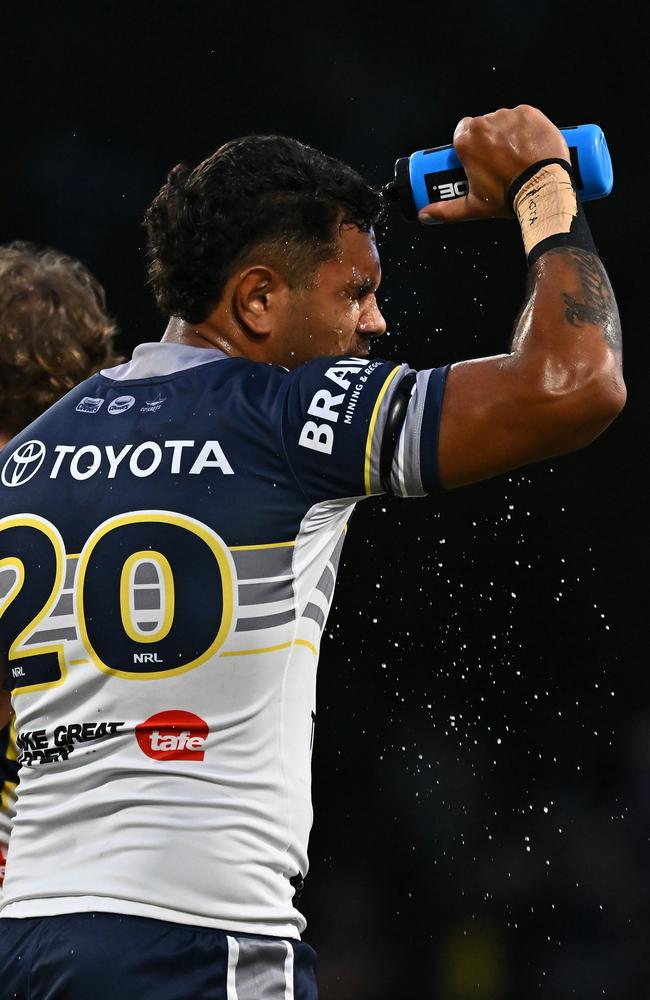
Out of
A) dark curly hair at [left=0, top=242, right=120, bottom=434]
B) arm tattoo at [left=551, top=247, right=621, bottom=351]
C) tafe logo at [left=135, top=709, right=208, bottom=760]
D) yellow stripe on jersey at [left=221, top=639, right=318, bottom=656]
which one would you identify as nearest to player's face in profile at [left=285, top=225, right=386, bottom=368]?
arm tattoo at [left=551, top=247, right=621, bottom=351]

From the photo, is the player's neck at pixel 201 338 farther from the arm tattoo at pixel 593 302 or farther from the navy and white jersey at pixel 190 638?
the arm tattoo at pixel 593 302

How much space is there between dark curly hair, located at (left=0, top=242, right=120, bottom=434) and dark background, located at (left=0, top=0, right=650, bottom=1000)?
2.82 meters

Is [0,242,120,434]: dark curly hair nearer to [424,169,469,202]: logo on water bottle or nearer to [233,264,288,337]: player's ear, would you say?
[233,264,288,337]: player's ear

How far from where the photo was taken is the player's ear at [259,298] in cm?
190

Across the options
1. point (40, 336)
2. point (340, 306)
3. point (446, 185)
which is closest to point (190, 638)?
point (340, 306)

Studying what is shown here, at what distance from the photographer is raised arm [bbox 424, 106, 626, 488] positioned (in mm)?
1584

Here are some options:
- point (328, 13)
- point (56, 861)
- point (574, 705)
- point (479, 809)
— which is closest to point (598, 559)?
point (574, 705)

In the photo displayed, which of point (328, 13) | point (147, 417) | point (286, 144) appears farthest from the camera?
point (328, 13)

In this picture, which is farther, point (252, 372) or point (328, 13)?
point (328, 13)

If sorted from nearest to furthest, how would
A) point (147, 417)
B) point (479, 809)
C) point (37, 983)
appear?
point (37, 983), point (147, 417), point (479, 809)

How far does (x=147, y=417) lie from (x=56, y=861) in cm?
61

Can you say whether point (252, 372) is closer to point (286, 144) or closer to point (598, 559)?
point (286, 144)

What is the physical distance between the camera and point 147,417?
5.74ft

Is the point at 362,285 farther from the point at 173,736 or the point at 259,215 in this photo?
the point at 173,736
